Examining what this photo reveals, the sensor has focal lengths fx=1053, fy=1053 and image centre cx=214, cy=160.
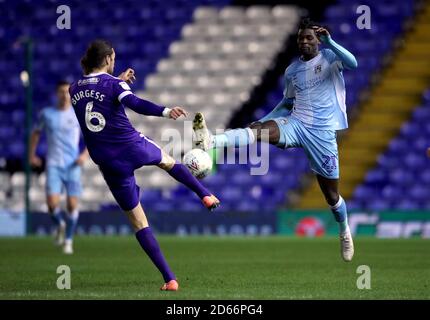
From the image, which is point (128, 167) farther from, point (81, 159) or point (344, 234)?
point (81, 159)

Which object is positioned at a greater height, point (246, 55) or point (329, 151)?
point (246, 55)

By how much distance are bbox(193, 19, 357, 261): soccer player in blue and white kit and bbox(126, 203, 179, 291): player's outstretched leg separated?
1.51 metres

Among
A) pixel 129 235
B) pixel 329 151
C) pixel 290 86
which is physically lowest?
pixel 129 235

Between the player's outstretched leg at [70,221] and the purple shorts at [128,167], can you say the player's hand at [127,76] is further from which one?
the player's outstretched leg at [70,221]

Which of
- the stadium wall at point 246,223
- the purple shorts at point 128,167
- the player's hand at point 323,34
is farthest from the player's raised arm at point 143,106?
the stadium wall at point 246,223

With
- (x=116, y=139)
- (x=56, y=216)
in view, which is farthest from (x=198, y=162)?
(x=56, y=216)

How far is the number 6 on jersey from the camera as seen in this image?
9.17m

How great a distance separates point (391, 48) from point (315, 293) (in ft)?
52.5

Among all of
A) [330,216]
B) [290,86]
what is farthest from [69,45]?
[290,86]

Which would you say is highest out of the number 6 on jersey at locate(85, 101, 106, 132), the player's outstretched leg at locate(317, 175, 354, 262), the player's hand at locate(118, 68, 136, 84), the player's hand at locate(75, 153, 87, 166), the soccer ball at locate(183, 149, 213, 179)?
the player's hand at locate(118, 68, 136, 84)

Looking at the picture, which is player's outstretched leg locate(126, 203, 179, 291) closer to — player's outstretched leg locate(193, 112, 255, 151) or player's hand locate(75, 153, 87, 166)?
player's outstretched leg locate(193, 112, 255, 151)

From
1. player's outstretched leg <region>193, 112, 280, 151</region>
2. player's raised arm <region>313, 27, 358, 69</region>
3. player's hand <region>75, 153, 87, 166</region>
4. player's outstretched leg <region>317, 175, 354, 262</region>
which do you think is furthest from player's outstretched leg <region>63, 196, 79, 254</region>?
player's raised arm <region>313, 27, 358, 69</region>

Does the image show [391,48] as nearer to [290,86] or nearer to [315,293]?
[290,86]

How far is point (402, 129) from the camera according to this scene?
2331 centimetres
